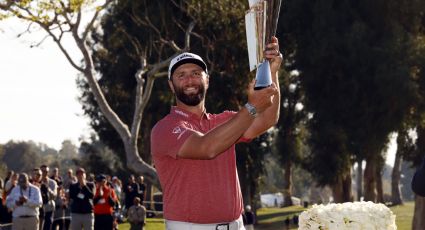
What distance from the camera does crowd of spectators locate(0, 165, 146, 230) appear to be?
694 inches

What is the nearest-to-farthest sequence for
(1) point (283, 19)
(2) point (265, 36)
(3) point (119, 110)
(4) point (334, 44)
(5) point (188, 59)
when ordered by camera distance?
1. (2) point (265, 36)
2. (5) point (188, 59)
3. (4) point (334, 44)
4. (1) point (283, 19)
5. (3) point (119, 110)

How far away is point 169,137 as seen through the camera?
16.1ft

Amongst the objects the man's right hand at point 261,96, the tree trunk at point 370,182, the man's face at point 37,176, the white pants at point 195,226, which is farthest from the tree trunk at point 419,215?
the man's right hand at point 261,96

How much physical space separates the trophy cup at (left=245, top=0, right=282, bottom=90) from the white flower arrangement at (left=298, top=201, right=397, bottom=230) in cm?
101

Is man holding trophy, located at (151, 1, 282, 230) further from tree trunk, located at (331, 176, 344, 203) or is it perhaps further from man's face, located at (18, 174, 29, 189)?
tree trunk, located at (331, 176, 344, 203)

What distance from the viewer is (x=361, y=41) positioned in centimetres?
3209

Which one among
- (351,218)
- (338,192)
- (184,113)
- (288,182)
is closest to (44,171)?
(184,113)

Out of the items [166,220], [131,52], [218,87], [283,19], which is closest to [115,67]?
[131,52]

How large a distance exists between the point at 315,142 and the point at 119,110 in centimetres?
1161

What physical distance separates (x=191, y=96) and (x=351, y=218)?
125cm

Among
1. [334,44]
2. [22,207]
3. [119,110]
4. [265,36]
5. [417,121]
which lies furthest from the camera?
[119,110]

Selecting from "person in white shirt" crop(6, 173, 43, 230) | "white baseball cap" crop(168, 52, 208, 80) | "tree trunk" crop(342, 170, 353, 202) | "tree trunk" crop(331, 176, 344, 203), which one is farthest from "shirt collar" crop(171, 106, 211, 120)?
"tree trunk" crop(342, 170, 353, 202)

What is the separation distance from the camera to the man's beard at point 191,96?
506 centimetres

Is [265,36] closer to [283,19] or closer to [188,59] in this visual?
[188,59]
